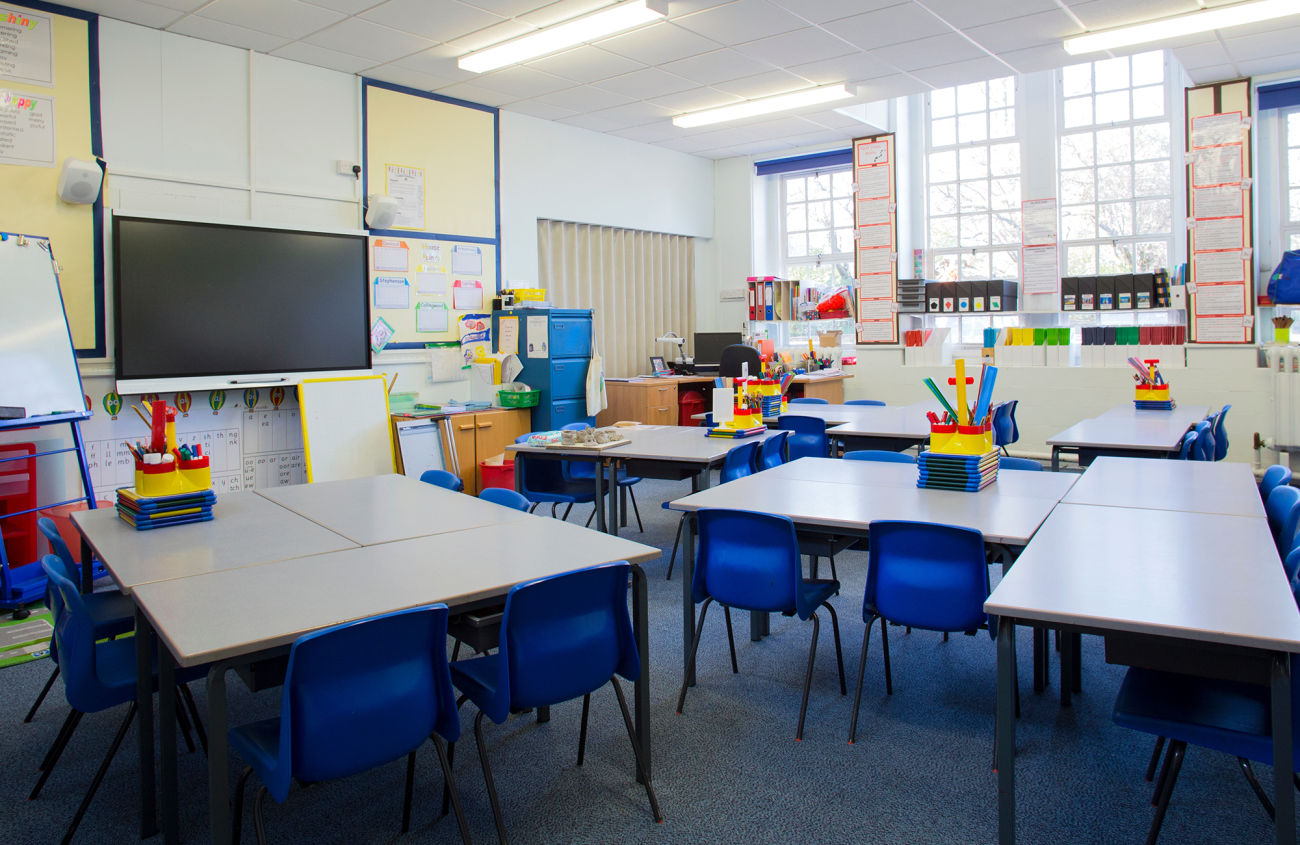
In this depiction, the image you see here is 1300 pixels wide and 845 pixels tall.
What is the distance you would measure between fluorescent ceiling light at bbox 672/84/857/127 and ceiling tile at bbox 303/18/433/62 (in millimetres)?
2791

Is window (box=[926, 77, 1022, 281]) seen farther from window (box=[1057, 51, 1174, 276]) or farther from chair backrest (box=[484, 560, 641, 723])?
chair backrest (box=[484, 560, 641, 723])

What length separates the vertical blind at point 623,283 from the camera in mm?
8023

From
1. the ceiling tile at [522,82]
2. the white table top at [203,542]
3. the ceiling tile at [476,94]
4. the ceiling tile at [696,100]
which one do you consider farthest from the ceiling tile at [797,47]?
the white table top at [203,542]

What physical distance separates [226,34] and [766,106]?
425cm

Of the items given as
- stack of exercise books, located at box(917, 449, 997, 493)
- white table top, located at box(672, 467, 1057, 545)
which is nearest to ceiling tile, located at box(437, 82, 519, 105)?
white table top, located at box(672, 467, 1057, 545)

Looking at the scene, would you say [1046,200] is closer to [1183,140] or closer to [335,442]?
[1183,140]

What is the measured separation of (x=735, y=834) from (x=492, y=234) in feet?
19.3

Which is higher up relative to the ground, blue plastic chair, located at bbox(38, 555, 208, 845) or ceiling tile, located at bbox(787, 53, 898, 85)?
ceiling tile, located at bbox(787, 53, 898, 85)

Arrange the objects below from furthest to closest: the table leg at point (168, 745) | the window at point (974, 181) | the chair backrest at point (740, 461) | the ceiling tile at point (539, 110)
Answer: the window at point (974, 181), the ceiling tile at point (539, 110), the chair backrest at point (740, 461), the table leg at point (168, 745)

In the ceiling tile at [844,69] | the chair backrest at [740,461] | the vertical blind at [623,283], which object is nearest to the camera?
the chair backrest at [740,461]

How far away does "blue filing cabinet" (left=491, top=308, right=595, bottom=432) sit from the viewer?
7059 mm

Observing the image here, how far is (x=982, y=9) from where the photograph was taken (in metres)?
5.29

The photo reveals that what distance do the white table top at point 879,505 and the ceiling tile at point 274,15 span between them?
3899 mm

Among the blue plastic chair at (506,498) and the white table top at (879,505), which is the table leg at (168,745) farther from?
the white table top at (879,505)
